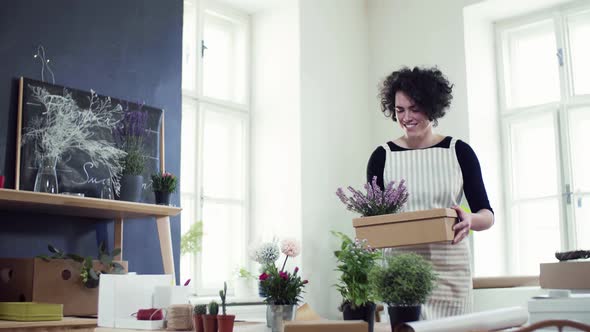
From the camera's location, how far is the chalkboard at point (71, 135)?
11.7 feet

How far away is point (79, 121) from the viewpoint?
3.80 meters

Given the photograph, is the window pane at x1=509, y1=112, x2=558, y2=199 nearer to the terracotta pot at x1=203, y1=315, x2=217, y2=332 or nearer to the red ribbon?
the red ribbon

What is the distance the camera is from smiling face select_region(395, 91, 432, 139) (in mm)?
1988

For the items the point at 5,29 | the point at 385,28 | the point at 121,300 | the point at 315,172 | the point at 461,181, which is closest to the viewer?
the point at 461,181

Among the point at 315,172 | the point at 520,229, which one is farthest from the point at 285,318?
the point at 520,229

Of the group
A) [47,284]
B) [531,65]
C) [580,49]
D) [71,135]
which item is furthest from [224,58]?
[47,284]

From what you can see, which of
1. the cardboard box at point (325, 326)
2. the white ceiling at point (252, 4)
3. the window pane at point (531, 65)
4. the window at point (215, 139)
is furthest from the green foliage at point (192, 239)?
the cardboard box at point (325, 326)

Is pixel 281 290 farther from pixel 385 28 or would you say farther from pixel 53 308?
pixel 385 28

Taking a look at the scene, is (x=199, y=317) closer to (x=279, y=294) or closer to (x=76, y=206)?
(x=279, y=294)

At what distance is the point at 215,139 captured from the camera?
18.4 ft

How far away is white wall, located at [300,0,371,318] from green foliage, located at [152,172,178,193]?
5.36ft

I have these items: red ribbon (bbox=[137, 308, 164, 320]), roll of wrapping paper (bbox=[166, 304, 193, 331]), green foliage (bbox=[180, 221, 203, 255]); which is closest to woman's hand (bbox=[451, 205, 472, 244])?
roll of wrapping paper (bbox=[166, 304, 193, 331])

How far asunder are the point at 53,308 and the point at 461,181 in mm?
1793

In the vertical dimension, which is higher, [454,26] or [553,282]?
[454,26]
